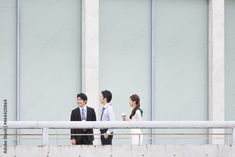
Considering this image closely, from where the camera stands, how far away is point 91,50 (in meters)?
24.2

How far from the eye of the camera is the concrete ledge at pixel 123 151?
15.2 metres

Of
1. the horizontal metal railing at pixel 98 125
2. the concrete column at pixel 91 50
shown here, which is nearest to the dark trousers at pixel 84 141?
the horizontal metal railing at pixel 98 125

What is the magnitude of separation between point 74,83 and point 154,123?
890 cm

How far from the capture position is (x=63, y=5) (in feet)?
79.5

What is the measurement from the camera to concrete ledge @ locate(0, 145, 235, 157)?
15172 millimetres

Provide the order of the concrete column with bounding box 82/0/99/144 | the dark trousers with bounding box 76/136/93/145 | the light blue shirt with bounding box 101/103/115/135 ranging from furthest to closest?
the concrete column with bounding box 82/0/99/144
the light blue shirt with bounding box 101/103/115/135
the dark trousers with bounding box 76/136/93/145

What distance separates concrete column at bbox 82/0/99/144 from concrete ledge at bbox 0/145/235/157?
8309 mm

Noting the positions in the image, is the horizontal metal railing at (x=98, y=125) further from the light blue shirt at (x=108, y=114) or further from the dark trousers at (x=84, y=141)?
the light blue shirt at (x=108, y=114)

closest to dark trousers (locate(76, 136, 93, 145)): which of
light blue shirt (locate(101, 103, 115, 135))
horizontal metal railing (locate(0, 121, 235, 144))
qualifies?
light blue shirt (locate(101, 103, 115, 135))

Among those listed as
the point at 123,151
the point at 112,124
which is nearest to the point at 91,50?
the point at 112,124

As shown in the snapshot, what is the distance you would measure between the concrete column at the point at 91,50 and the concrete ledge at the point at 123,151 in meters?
8.31

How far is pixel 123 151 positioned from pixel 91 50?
886 cm

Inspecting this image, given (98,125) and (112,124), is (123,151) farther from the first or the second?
(98,125)

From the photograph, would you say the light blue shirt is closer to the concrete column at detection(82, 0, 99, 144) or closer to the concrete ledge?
the concrete ledge
